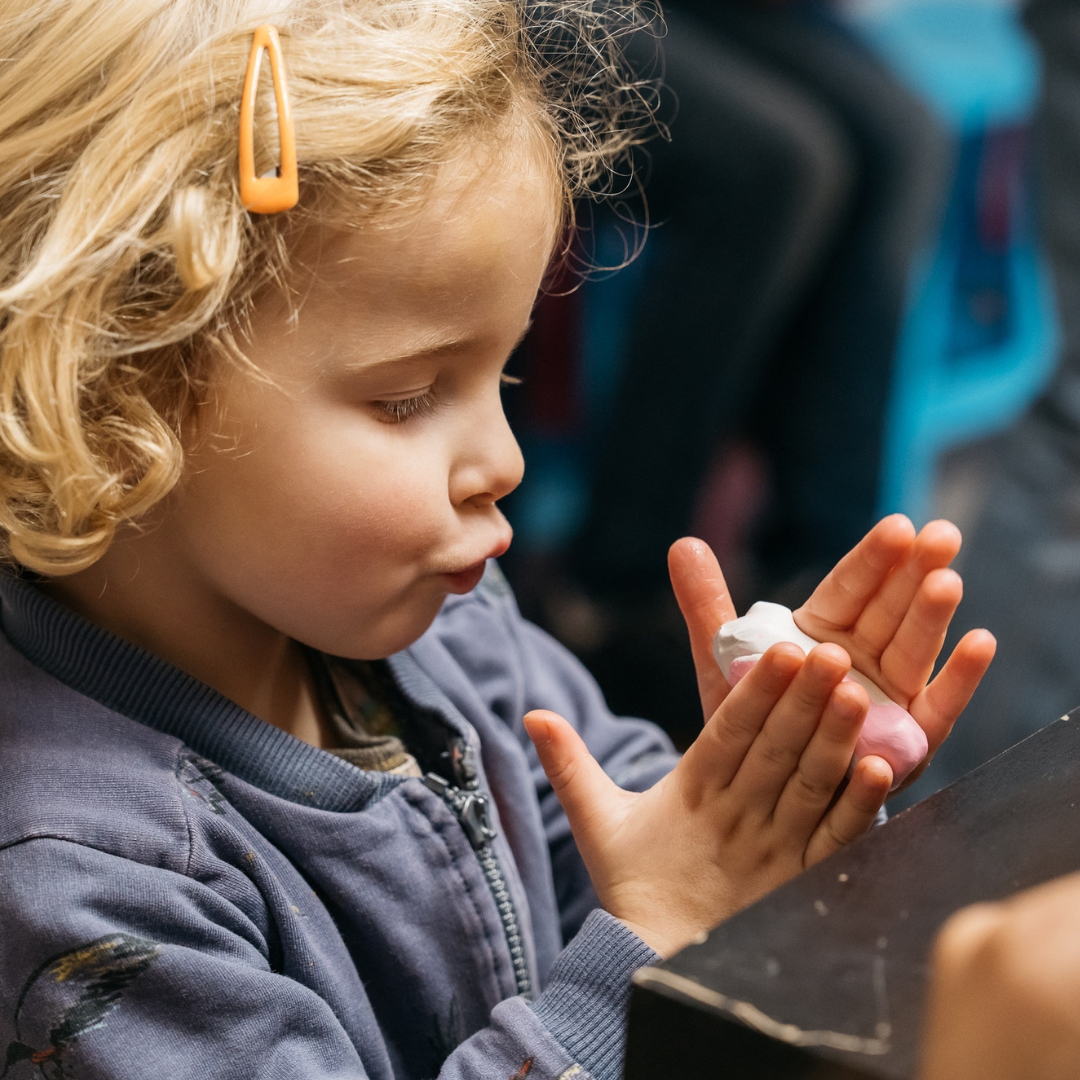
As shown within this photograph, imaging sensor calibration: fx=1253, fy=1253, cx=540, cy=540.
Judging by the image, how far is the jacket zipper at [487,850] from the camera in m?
0.64

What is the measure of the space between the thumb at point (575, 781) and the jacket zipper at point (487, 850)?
8 cm

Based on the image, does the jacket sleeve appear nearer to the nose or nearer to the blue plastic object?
the nose

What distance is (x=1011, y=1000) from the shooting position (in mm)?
302

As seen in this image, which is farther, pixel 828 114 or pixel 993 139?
pixel 993 139

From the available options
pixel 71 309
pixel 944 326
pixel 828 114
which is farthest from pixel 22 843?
pixel 944 326

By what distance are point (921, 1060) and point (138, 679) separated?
1.26 ft

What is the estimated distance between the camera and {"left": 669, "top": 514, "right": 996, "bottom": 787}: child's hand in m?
0.54

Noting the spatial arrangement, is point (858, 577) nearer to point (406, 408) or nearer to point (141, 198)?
point (406, 408)

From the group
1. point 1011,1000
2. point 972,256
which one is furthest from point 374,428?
point 972,256

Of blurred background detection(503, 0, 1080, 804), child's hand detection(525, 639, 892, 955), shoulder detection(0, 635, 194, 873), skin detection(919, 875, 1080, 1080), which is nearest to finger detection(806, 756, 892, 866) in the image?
child's hand detection(525, 639, 892, 955)

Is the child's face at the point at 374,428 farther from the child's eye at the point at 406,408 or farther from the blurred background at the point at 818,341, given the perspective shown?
the blurred background at the point at 818,341

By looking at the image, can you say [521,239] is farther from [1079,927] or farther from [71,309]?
[1079,927]

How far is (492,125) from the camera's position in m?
0.57

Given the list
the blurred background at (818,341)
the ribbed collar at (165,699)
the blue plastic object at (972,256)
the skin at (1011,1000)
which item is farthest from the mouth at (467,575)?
the blue plastic object at (972,256)
